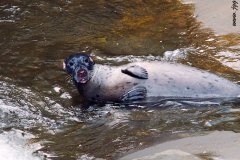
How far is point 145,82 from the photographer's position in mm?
5402

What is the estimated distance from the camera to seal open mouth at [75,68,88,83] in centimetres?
550

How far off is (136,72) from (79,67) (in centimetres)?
59

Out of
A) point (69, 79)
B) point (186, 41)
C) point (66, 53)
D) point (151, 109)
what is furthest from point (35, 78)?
point (186, 41)

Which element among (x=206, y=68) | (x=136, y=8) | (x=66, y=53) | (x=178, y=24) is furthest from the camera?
(x=136, y=8)

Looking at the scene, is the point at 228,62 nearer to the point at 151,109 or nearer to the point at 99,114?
the point at 151,109

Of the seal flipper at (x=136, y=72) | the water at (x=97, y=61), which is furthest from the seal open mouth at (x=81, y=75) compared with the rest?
the seal flipper at (x=136, y=72)

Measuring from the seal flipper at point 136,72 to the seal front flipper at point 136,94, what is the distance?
11cm

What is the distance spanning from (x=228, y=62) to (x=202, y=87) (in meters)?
1.05

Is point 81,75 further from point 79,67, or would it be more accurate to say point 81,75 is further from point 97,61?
point 97,61

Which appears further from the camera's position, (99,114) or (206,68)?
(206,68)

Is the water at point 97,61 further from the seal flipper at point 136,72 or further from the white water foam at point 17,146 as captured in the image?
the seal flipper at point 136,72

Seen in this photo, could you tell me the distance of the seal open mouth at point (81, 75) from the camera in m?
5.50

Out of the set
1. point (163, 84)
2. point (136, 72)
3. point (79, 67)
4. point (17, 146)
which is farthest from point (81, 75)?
point (17, 146)

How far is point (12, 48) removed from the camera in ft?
23.4
